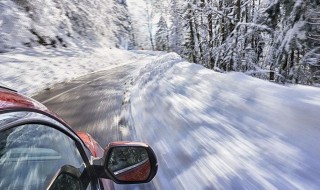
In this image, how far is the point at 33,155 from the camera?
165 centimetres

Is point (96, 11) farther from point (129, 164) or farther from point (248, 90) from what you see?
point (129, 164)

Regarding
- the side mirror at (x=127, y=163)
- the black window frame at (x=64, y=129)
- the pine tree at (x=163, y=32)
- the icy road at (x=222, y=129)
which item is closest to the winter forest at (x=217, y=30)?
the icy road at (x=222, y=129)

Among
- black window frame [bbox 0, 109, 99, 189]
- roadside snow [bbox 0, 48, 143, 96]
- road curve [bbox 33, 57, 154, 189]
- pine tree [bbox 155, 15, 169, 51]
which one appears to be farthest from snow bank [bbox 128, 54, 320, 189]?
pine tree [bbox 155, 15, 169, 51]

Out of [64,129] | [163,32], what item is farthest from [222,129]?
[163,32]

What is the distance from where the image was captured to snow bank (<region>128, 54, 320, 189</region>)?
11.0ft

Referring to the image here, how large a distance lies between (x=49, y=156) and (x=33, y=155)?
148 millimetres

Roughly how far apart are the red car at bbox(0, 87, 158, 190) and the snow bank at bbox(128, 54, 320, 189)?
5.46ft

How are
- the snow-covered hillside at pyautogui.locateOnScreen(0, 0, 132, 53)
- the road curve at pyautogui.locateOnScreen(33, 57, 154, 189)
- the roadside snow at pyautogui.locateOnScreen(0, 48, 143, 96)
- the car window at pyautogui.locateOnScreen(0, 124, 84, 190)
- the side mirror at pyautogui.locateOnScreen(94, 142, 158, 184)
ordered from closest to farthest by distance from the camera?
the car window at pyautogui.locateOnScreen(0, 124, 84, 190) < the side mirror at pyautogui.locateOnScreen(94, 142, 158, 184) < the road curve at pyautogui.locateOnScreen(33, 57, 154, 189) < the roadside snow at pyautogui.locateOnScreen(0, 48, 143, 96) < the snow-covered hillside at pyautogui.locateOnScreen(0, 0, 132, 53)

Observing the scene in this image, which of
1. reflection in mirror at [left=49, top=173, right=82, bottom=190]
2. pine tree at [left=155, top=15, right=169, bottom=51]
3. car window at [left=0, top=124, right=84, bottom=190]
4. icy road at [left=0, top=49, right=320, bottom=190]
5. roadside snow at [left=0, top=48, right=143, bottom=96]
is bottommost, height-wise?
pine tree at [left=155, top=15, right=169, bottom=51]

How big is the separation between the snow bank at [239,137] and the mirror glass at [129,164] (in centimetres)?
162

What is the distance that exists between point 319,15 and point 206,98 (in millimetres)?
4728

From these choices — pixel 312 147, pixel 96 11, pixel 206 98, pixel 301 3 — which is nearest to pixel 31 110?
pixel 312 147

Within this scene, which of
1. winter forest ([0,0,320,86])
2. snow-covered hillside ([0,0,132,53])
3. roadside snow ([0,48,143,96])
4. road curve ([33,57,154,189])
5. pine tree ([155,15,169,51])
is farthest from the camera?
pine tree ([155,15,169,51])

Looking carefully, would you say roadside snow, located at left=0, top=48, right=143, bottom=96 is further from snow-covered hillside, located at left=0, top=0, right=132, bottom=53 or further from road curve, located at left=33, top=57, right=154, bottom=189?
snow-covered hillside, located at left=0, top=0, right=132, bottom=53
